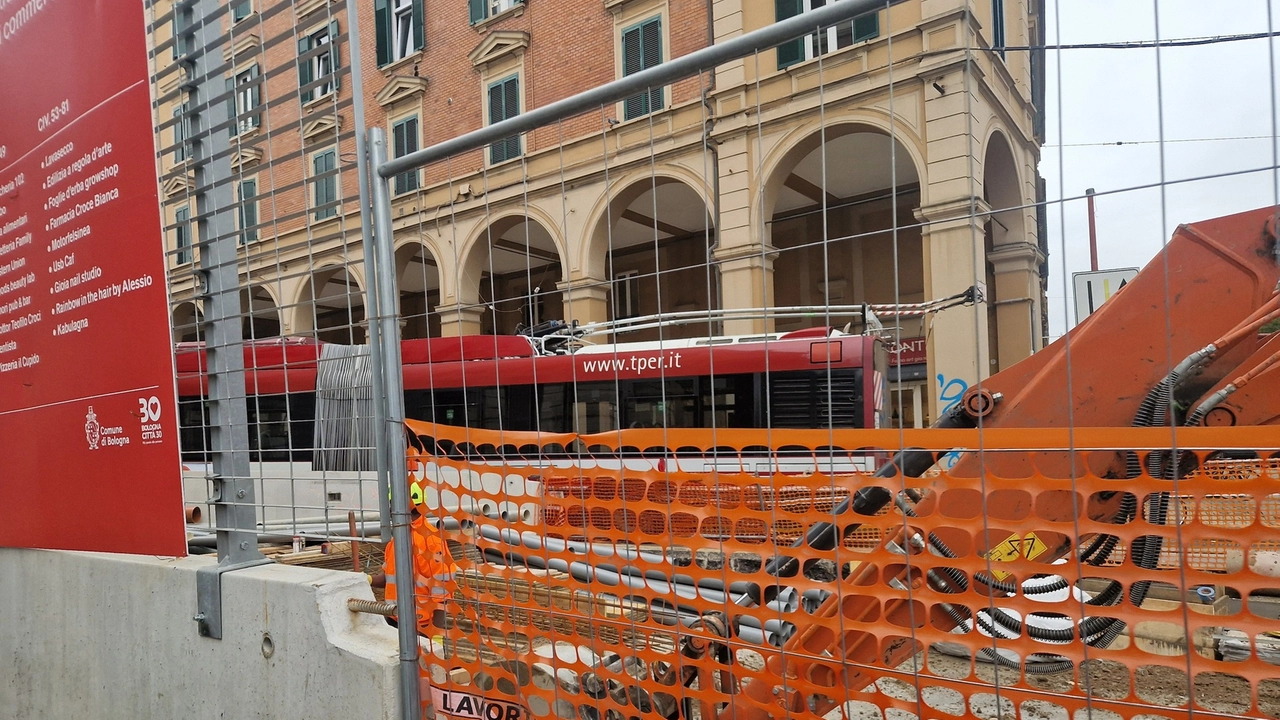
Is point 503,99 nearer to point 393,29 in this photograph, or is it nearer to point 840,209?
point 393,29

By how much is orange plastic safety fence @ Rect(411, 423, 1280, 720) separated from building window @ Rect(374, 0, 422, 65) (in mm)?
19540

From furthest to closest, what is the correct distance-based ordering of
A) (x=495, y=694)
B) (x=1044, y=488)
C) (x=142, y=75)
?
1. (x=142, y=75)
2. (x=495, y=694)
3. (x=1044, y=488)

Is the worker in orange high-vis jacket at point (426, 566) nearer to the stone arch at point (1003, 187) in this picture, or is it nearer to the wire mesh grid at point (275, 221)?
the wire mesh grid at point (275, 221)

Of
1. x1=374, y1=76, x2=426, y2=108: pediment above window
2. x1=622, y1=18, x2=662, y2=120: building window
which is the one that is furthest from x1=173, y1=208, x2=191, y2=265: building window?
x1=374, y1=76, x2=426, y2=108: pediment above window

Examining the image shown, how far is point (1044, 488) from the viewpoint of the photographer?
5.24 feet

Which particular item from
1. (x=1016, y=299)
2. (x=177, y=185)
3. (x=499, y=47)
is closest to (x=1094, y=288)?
(x=1016, y=299)

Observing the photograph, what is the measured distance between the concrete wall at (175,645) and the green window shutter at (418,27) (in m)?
17.4

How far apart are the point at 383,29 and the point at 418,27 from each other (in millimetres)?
1338

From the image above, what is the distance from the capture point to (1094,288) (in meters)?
1.90

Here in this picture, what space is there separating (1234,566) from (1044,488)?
666 millimetres

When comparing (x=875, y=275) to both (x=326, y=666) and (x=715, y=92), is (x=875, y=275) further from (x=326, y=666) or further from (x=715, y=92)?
(x=326, y=666)

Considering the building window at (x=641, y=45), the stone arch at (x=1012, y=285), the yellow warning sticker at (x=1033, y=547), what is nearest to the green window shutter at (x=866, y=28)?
the building window at (x=641, y=45)

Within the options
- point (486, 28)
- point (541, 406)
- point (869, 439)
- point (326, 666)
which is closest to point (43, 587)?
point (326, 666)

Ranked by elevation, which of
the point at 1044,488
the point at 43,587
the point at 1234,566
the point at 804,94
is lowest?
the point at 43,587
